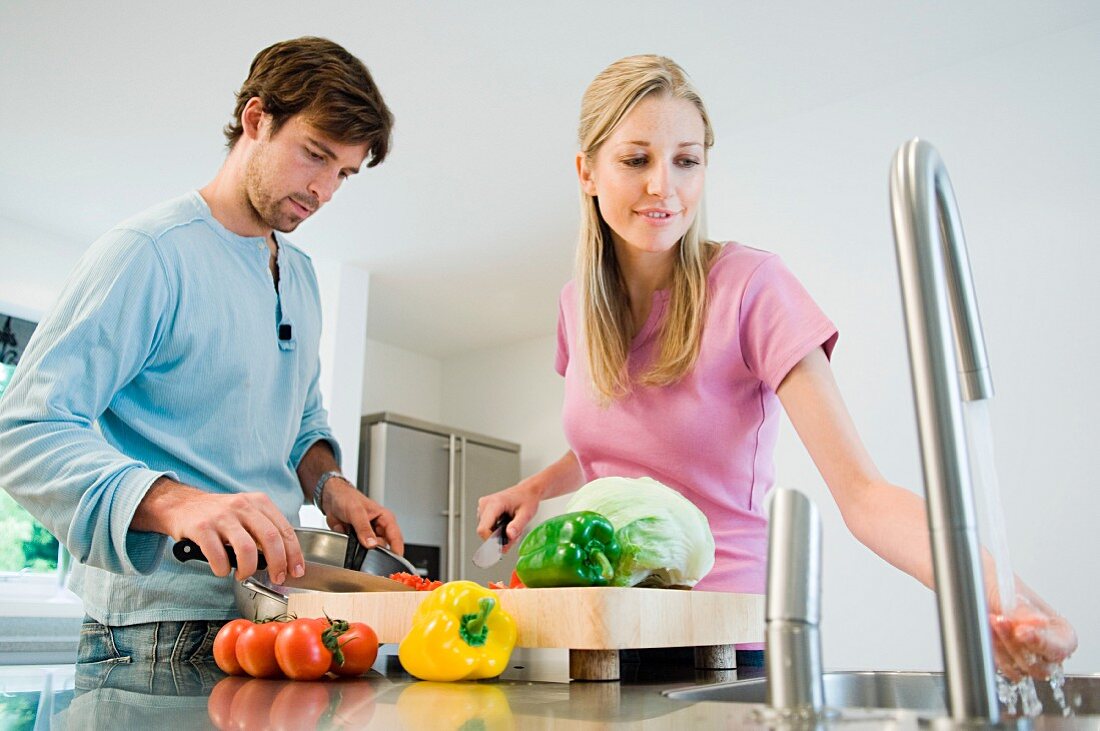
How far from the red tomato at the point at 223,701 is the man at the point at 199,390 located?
12 cm

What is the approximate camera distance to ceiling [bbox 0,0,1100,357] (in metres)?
2.75

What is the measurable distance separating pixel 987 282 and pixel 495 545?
6.82 feet

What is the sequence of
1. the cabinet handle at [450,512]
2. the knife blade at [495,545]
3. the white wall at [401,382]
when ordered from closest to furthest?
the knife blade at [495,545]
the cabinet handle at [450,512]
the white wall at [401,382]

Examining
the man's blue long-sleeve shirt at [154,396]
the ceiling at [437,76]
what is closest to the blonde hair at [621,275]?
the man's blue long-sleeve shirt at [154,396]

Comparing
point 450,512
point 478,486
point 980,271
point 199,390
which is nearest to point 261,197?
point 199,390

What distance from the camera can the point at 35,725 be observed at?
582 mm

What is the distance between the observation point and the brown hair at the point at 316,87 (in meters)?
1.47

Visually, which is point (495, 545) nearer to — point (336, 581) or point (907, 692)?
point (336, 581)

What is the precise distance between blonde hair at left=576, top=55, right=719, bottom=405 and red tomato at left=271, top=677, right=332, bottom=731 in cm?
63

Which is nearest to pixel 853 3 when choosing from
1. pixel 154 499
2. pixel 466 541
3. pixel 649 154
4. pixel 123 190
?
pixel 649 154

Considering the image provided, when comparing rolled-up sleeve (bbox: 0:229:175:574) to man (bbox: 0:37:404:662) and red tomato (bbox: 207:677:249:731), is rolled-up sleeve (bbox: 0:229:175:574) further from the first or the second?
red tomato (bbox: 207:677:249:731)

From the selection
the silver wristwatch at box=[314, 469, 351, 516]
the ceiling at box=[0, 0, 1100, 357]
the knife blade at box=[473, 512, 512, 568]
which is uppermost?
the ceiling at box=[0, 0, 1100, 357]

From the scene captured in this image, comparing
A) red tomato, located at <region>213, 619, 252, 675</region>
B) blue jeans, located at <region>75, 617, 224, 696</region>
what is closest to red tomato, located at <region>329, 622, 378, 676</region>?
red tomato, located at <region>213, 619, 252, 675</region>

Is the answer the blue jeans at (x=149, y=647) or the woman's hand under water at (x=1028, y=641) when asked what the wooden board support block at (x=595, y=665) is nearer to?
the woman's hand under water at (x=1028, y=641)
